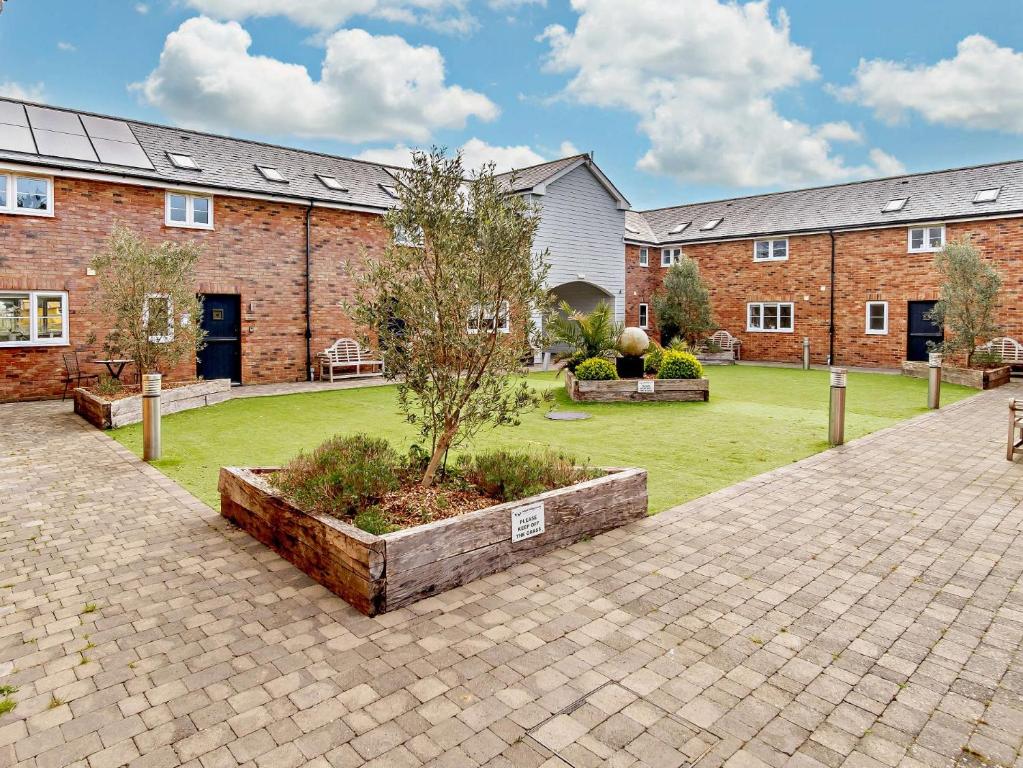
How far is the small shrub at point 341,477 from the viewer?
15.8ft

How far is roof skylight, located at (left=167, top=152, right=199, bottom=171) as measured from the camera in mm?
16938

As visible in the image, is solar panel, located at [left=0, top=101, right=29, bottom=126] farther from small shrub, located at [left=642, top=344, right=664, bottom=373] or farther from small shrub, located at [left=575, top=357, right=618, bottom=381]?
small shrub, located at [left=642, top=344, right=664, bottom=373]

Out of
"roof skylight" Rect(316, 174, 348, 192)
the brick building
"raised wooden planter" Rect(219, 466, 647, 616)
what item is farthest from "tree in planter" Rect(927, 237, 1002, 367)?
"roof skylight" Rect(316, 174, 348, 192)

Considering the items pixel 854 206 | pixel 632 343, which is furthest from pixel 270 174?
pixel 854 206

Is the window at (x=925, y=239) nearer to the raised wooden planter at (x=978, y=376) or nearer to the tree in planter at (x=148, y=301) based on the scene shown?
the raised wooden planter at (x=978, y=376)

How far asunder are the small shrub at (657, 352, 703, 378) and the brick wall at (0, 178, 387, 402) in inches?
307

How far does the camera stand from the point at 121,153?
16.2 metres

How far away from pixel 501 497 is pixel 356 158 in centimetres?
2086

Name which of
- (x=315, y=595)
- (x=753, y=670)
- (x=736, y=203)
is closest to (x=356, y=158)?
(x=736, y=203)

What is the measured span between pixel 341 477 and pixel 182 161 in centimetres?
1580

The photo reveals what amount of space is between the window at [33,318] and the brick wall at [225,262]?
16 cm

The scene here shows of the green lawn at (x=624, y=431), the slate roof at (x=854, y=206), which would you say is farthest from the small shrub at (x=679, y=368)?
the slate roof at (x=854, y=206)

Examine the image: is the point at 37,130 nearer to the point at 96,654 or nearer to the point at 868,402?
the point at 96,654

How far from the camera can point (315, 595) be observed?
172 inches
